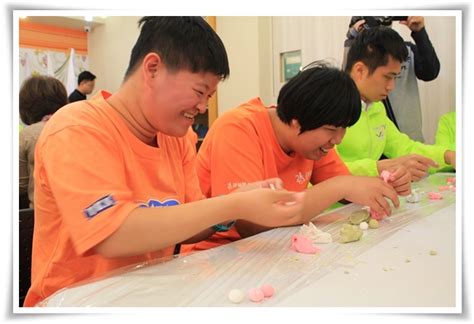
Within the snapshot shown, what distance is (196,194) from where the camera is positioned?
2.86ft

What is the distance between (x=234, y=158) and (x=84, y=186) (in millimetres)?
436

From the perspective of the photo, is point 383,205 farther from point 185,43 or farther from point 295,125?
point 185,43

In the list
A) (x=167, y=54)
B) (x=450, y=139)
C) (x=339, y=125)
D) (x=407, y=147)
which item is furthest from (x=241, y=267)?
(x=450, y=139)

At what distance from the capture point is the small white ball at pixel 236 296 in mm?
499

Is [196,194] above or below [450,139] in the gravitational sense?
below

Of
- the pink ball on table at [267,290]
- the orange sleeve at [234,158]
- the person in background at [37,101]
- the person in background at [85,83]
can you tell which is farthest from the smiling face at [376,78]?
the person in background at [85,83]

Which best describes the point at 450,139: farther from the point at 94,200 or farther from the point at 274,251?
the point at 94,200

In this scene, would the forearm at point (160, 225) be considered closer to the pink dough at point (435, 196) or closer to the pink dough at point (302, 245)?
the pink dough at point (302, 245)

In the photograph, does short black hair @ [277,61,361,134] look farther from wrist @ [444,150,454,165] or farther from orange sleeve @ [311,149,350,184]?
wrist @ [444,150,454,165]

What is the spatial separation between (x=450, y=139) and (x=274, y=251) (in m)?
1.31

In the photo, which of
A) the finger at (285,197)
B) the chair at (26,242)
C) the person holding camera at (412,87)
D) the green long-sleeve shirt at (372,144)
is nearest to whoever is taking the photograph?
the finger at (285,197)

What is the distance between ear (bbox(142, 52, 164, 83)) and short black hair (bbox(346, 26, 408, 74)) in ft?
2.86

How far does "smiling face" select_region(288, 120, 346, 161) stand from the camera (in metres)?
0.97

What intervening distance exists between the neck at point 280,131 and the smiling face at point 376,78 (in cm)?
45
